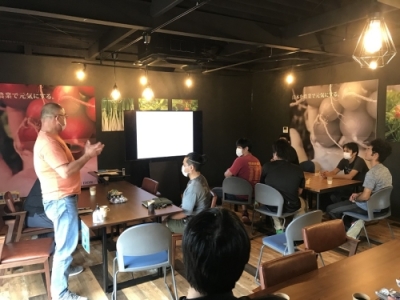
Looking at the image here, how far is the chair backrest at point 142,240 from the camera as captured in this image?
254 centimetres

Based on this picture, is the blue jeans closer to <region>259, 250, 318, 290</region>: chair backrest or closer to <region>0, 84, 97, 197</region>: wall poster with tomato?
<region>259, 250, 318, 290</region>: chair backrest

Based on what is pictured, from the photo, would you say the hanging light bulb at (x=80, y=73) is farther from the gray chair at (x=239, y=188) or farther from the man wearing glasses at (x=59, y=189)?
the gray chair at (x=239, y=188)

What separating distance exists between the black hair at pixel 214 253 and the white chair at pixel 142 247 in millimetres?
1477

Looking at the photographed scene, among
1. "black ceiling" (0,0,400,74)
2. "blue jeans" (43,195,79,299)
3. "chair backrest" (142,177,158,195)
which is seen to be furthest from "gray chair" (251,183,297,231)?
"blue jeans" (43,195,79,299)

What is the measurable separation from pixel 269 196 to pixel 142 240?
6.16ft

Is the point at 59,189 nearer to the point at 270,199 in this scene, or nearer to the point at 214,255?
the point at 214,255

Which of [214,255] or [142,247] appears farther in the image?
[142,247]

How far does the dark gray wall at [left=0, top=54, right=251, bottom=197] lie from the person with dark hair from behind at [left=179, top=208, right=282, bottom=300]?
482cm

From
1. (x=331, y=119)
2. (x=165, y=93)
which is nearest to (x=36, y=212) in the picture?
(x=165, y=93)

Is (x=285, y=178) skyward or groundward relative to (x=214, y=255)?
groundward

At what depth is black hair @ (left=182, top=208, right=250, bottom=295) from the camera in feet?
3.62

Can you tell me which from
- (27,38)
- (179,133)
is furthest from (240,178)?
(27,38)

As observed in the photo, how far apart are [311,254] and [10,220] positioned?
3.14 meters

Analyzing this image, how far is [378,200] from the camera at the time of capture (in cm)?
377
